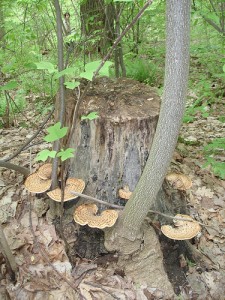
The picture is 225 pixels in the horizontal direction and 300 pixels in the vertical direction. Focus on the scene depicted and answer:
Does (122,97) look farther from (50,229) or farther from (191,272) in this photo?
(191,272)

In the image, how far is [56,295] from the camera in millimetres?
3162

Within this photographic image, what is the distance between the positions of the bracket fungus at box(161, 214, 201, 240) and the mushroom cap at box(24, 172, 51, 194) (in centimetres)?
134

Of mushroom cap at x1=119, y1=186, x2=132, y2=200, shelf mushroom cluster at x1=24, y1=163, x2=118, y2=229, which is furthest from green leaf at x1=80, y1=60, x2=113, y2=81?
mushroom cap at x1=119, y1=186, x2=132, y2=200

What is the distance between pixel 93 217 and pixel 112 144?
85cm

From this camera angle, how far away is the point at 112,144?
11.5 feet

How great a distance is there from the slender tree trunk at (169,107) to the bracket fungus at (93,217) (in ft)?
0.58

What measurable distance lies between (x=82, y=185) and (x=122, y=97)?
1195mm

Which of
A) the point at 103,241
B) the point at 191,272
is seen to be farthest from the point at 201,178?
the point at 103,241

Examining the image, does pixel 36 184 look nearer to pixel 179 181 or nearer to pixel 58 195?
pixel 58 195

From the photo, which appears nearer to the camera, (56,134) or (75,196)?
(56,134)

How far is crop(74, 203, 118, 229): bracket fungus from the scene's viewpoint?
10.4ft

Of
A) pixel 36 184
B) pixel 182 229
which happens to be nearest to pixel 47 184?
pixel 36 184

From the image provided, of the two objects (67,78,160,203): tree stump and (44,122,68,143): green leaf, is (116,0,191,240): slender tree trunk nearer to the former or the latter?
(67,78,160,203): tree stump

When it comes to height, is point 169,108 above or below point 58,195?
above
